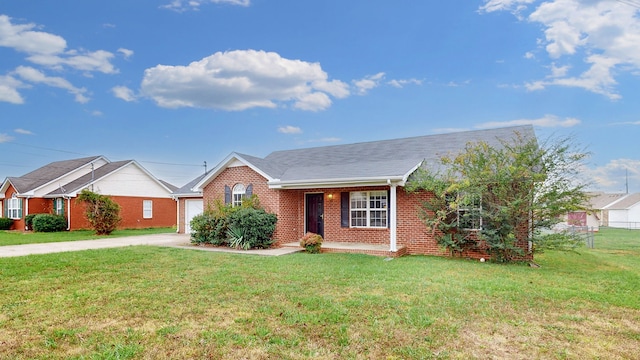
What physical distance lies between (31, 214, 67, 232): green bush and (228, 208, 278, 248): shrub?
55.5 feet

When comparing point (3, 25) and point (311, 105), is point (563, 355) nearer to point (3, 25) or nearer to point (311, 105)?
point (311, 105)

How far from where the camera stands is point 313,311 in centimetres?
579

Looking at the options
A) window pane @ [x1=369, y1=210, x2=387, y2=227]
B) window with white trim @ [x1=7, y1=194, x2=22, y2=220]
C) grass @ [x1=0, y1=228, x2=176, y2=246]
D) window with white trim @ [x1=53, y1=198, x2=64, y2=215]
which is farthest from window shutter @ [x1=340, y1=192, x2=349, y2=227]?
window with white trim @ [x1=7, y1=194, x2=22, y2=220]

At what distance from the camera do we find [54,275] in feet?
28.1

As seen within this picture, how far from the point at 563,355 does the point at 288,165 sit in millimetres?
13958

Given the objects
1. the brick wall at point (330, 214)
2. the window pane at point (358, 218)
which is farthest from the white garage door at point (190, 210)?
the window pane at point (358, 218)

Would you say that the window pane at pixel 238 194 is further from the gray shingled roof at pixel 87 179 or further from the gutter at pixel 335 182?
the gray shingled roof at pixel 87 179

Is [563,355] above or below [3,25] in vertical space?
below

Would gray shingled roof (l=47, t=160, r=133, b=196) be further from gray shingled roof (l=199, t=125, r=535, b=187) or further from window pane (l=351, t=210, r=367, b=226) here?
window pane (l=351, t=210, r=367, b=226)

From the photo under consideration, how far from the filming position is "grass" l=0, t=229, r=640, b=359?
175 inches

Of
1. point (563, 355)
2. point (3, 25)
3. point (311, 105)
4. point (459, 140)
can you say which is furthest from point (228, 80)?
point (563, 355)

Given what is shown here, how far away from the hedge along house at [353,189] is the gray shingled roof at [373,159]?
0.04m

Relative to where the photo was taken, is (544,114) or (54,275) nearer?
(54,275)

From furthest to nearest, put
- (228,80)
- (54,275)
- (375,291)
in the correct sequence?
(228,80)
(54,275)
(375,291)
